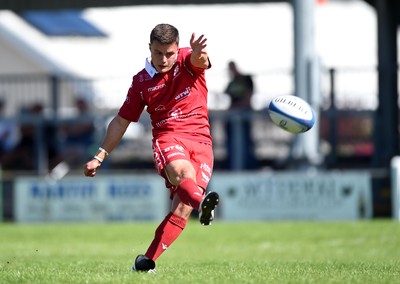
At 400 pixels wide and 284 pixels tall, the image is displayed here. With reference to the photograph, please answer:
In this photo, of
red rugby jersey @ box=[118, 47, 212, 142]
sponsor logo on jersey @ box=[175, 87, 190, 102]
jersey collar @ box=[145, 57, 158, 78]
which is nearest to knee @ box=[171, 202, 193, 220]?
red rugby jersey @ box=[118, 47, 212, 142]

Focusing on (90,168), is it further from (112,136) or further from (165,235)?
(165,235)

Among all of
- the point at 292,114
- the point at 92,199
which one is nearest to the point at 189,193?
the point at 292,114

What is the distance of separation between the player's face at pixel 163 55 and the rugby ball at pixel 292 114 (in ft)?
4.07

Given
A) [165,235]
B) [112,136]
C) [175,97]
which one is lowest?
[165,235]

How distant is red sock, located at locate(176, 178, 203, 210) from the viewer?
9141 millimetres

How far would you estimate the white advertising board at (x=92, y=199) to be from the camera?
21.5 meters

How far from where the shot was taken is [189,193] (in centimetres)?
921

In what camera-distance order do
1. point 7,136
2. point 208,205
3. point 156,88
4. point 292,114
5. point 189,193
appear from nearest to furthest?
1. point 208,205
2. point 189,193
3. point 156,88
4. point 292,114
5. point 7,136

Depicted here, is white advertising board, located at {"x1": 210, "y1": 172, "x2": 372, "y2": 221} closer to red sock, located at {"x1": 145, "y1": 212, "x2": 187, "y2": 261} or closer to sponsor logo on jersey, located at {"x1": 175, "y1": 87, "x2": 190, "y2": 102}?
Answer: sponsor logo on jersey, located at {"x1": 175, "y1": 87, "x2": 190, "y2": 102}

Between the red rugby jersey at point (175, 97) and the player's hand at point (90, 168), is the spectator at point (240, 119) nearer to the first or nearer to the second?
the red rugby jersey at point (175, 97)

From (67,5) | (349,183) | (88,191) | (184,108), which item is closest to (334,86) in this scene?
(349,183)

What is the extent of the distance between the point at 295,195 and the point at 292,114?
10.4 m

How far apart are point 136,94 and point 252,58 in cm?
1877

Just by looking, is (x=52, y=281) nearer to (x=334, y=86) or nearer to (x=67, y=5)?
(x=334, y=86)
